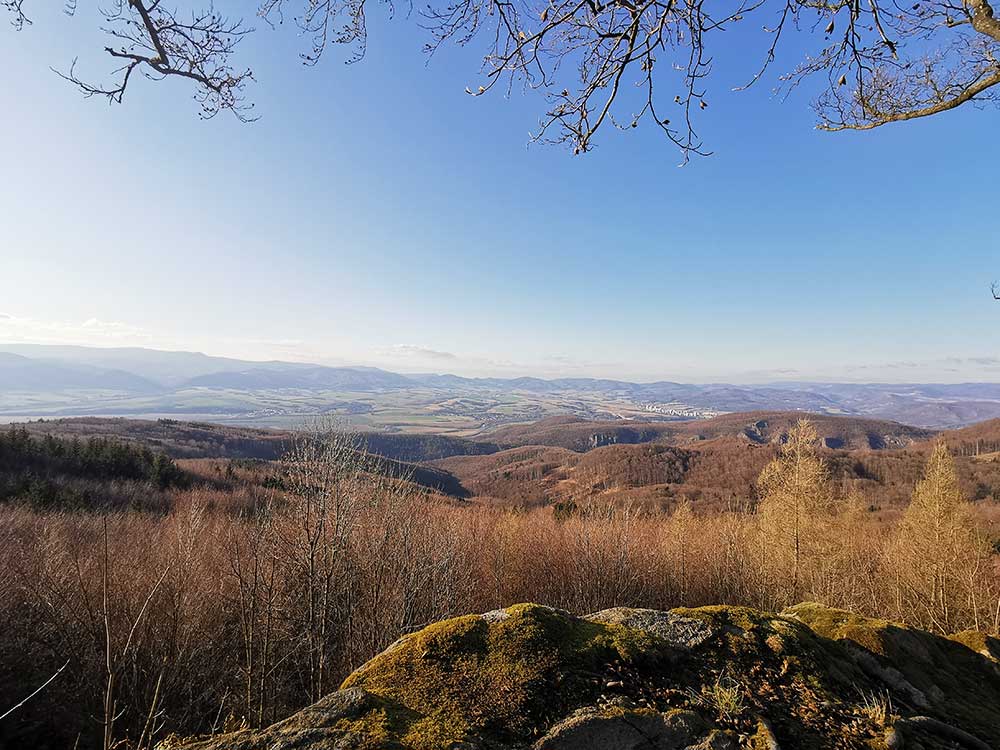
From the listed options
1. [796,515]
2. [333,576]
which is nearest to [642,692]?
[333,576]

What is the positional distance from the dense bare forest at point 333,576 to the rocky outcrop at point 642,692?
1.14 meters

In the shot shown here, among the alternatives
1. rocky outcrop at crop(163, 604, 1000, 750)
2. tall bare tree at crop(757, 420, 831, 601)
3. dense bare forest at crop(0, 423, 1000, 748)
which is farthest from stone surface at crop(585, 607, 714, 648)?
tall bare tree at crop(757, 420, 831, 601)

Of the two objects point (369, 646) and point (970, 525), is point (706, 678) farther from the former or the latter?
point (970, 525)

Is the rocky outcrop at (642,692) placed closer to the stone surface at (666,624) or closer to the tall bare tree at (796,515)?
the stone surface at (666,624)

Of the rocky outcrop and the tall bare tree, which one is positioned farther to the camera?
the tall bare tree

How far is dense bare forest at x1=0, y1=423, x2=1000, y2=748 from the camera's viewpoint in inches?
355

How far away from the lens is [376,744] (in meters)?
2.06

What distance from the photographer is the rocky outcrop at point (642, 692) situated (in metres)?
2.30

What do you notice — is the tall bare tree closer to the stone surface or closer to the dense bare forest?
the dense bare forest

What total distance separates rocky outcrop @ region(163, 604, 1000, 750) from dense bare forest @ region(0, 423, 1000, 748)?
1139mm

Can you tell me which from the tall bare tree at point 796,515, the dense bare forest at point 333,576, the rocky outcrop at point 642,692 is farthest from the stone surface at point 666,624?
the tall bare tree at point 796,515

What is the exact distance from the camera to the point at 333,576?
11406mm

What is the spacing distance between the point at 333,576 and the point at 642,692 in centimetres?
1060

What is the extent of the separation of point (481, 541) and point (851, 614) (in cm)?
1766
